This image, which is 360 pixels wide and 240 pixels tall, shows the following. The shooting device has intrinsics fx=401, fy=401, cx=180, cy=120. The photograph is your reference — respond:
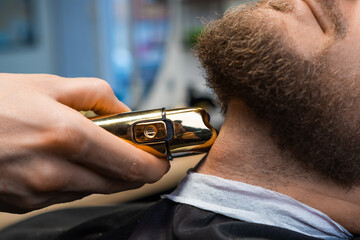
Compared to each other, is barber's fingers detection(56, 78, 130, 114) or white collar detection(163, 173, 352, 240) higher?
barber's fingers detection(56, 78, 130, 114)

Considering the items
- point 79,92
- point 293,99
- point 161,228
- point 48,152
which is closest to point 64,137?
point 48,152

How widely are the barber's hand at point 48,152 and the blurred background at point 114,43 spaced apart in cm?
273

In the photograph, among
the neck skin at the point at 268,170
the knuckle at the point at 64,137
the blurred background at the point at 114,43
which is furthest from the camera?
the blurred background at the point at 114,43

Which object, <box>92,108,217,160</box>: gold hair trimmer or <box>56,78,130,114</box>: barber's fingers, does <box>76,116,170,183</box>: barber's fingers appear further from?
<box>56,78,130,114</box>: barber's fingers

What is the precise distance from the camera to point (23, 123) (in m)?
0.67

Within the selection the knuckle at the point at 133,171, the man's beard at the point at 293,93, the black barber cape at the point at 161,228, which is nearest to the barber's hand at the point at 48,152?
the knuckle at the point at 133,171

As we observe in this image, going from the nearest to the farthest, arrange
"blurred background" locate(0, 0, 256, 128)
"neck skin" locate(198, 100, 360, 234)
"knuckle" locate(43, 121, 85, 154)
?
"knuckle" locate(43, 121, 85, 154) → "neck skin" locate(198, 100, 360, 234) → "blurred background" locate(0, 0, 256, 128)

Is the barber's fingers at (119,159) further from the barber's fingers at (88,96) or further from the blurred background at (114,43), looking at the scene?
the blurred background at (114,43)

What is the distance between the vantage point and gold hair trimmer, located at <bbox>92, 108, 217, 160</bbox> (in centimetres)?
72

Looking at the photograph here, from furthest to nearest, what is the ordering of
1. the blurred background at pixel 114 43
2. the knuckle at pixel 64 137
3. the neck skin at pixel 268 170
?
the blurred background at pixel 114 43 < the neck skin at pixel 268 170 < the knuckle at pixel 64 137

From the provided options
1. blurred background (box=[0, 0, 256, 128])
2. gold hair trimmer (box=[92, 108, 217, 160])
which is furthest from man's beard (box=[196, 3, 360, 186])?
blurred background (box=[0, 0, 256, 128])

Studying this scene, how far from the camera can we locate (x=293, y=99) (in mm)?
706

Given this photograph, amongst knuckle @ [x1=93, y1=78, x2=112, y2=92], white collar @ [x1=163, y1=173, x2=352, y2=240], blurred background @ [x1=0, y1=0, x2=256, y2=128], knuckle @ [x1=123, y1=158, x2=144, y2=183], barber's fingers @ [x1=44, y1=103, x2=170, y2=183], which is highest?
knuckle @ [x1=93, y1=78, x2=112, y2=92]

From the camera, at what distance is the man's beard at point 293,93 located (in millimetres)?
705
